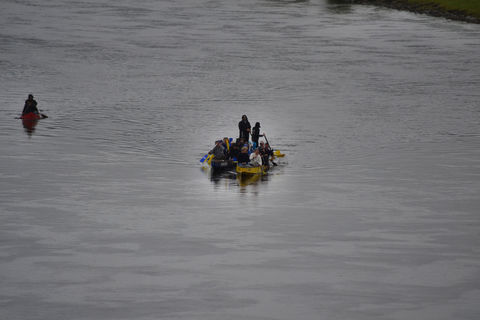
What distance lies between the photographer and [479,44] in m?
108

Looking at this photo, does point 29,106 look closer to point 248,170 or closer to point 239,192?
point 248,170

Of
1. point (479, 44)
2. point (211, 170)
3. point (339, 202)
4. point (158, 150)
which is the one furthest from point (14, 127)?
point (479, 44)

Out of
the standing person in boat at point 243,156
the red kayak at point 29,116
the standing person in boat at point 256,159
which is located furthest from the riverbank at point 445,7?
the standing person in boat at point 243,156

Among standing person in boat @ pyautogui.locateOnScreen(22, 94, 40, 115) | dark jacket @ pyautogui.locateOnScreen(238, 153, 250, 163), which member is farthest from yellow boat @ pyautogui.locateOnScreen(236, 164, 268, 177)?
standing person in boat @ pyautogui.locateOnScreen(22, 94, 40, 115)

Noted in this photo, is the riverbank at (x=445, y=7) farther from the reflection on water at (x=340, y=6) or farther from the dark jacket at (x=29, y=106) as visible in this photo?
the dark jacket at (x=29, y=106)

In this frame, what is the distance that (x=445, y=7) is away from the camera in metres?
134

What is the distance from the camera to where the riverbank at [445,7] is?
12862cm

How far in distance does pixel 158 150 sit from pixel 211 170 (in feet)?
24.0

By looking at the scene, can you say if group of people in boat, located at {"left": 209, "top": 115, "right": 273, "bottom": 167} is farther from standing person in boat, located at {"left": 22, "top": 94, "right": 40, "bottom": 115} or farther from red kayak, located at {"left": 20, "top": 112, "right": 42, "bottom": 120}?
red kayak, located at {"left": 20, "top": 112, "right": 42, "bottom": 120}

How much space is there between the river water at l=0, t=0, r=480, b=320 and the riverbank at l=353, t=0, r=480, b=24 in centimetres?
3415

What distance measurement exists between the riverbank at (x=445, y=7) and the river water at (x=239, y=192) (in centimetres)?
3415

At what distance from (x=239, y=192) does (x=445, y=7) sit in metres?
106

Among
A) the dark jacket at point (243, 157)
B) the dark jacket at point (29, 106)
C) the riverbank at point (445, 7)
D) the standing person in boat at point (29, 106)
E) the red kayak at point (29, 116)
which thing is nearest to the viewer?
the dark jacket at point (243, 157)

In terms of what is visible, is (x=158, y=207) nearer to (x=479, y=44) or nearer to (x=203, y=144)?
(x=203, y=144)
